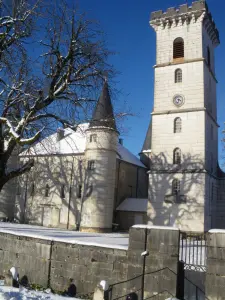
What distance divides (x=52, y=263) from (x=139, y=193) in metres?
32.5

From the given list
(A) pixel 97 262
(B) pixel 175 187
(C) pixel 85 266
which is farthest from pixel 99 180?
(A) pixel 97 262

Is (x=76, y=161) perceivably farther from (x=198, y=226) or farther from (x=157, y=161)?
(x=198, y=226)

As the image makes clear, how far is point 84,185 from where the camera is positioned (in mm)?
37125

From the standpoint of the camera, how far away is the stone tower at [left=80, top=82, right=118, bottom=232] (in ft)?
116

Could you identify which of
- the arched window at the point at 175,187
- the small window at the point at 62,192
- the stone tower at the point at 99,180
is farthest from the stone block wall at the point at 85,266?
the small window at the point at 62,192

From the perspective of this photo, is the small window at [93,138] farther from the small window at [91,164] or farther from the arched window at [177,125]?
the arched window at [177,125]

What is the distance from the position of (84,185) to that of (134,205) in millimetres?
6070

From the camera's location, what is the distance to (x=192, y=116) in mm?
31484

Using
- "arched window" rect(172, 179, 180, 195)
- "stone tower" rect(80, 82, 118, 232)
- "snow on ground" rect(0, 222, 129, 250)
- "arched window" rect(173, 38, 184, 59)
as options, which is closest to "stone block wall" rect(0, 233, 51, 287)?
"snow on ground" rect(0, 222, 129, 250)

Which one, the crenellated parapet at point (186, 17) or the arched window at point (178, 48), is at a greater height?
the crenellated parapet at point (186, 17)

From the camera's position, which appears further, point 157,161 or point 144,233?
point 157,161

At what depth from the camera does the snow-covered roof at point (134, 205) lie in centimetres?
3781

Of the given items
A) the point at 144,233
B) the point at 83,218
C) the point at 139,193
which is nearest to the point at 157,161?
the point at 83,218

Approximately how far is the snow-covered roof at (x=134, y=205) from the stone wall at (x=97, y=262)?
23661mm
